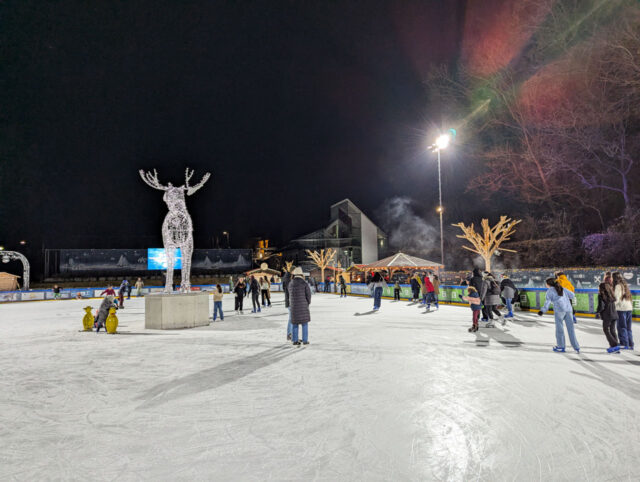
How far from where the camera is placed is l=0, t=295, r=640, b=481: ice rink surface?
260 cm

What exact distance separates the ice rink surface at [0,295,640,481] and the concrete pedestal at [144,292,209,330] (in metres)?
2.91

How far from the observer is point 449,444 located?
2926 mm

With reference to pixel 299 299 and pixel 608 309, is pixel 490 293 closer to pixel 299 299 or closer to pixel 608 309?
pixel 608 309

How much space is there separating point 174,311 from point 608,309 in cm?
1027

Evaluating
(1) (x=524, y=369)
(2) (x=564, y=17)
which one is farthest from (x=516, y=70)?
(1) (x=524, y=369)

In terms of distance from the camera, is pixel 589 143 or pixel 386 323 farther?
pixel 589 143

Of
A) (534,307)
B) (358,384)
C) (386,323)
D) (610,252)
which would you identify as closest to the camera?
(358,384)

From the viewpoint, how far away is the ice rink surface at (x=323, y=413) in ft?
8.54

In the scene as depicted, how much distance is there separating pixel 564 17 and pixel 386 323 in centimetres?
2457

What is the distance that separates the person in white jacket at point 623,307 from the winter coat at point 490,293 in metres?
2.81

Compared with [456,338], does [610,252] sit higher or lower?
higher

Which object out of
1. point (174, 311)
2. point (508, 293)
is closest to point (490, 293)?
point (508, 293)

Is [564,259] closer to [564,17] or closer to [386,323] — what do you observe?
[564,17]

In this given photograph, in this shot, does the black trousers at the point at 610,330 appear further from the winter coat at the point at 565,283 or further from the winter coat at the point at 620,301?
the winter coat at the point at 565,283
